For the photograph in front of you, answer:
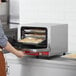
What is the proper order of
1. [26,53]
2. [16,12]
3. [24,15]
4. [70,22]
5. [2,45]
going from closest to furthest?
1. [2,45]
2. [26,53]
3. [70,22]
4. [24,15]
5. [16,12]

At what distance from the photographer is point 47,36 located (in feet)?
5.98

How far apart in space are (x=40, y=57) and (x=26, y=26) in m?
0.24

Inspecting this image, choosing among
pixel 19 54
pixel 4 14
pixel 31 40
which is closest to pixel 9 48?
pixel 19 54

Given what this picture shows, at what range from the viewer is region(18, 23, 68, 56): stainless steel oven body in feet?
5.97

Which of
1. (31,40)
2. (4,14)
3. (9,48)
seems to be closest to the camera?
(9,48)

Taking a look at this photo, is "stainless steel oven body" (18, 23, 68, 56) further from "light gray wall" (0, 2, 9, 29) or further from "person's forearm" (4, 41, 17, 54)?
"light gray wall" (0, 2, 9, 29)

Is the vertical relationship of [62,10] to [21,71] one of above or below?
above

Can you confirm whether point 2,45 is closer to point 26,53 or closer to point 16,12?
point 26,53

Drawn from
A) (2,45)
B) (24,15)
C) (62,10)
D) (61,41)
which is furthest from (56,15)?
(2,45)

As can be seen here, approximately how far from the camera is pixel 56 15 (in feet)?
9.04

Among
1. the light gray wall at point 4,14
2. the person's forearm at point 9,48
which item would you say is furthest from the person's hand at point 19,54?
the light gray wall at point 4,14

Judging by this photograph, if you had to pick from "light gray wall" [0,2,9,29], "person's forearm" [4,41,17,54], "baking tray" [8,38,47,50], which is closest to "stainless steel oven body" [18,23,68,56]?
"baking tray" [8,38,47,50]

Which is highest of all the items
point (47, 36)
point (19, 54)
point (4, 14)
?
point (4, 14)

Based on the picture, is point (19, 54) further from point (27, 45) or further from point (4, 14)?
point (4, 14)
